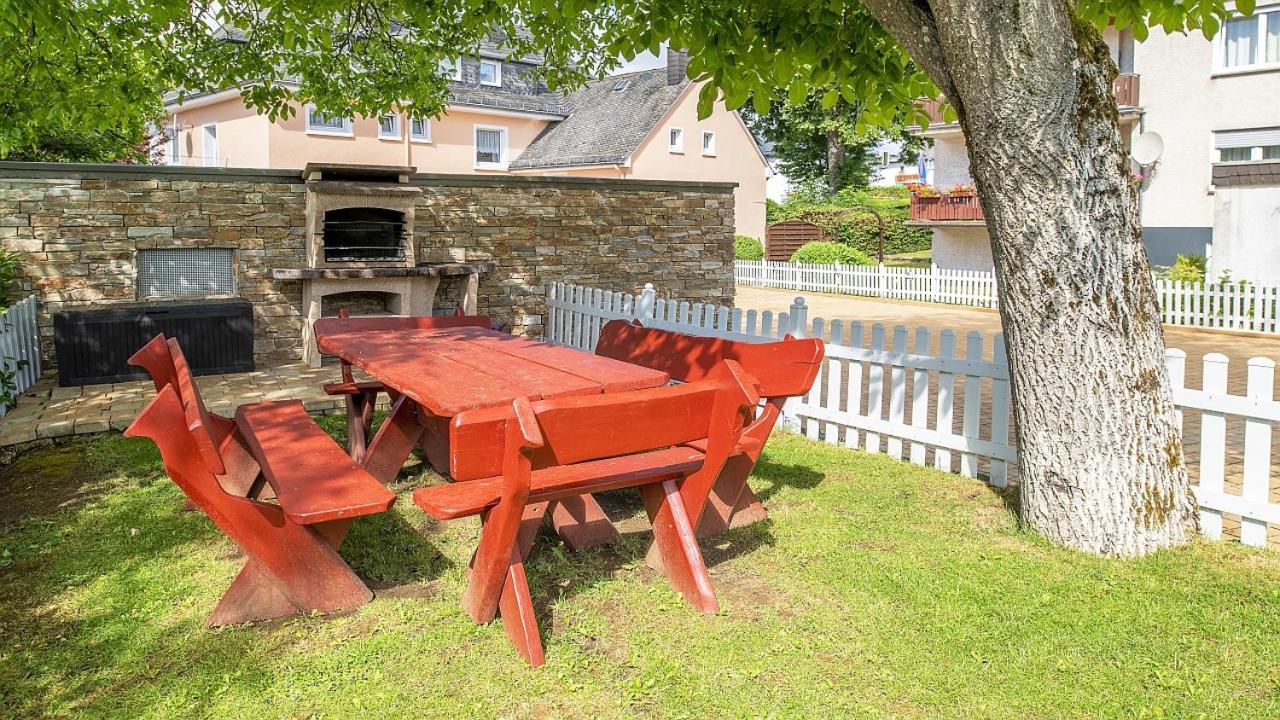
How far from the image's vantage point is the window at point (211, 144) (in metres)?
25.4

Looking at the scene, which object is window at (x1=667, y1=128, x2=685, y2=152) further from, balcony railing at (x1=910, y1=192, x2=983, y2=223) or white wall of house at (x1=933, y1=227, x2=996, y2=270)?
white wall of house at (x1=933, y1=227, x2=996, y2=270)

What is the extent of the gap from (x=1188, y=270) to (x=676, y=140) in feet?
55.2

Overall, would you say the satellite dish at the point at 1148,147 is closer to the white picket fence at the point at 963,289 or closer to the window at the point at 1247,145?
the window at the point at 1247,145

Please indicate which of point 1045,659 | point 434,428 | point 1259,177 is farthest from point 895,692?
point 1259,177

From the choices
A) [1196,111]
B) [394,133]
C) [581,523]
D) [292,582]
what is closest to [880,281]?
[1196,111]

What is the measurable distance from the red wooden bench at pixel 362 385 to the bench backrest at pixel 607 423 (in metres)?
2.39

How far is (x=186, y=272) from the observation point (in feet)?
32.3

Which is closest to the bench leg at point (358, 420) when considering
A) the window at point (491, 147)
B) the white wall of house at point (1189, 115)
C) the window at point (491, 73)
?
the white wall of house at point (1189, 115)

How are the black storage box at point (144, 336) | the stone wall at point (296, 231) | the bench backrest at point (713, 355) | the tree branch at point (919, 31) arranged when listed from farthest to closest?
the stone wall at point (296, 231) → the black storage box at point (144, 336) → the bench backrest at point (713, 355) → the tree branch at point (919, 31)

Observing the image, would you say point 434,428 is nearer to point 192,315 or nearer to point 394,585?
point 394,585

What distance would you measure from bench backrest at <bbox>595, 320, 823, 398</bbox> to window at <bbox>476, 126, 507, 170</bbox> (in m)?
23.2

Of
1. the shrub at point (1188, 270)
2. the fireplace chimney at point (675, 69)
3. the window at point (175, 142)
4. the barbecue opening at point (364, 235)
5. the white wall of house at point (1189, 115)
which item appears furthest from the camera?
the fireplace chimney at point (675, 69)

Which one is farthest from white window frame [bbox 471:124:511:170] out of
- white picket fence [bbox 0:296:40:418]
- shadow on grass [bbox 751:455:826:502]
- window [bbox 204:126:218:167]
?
shadow on grass [bbox 751:455:826:502]

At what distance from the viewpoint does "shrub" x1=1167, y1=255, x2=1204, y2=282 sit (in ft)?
57.3
